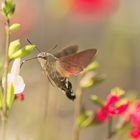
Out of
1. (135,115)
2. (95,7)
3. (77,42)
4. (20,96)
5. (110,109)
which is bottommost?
(77,42)

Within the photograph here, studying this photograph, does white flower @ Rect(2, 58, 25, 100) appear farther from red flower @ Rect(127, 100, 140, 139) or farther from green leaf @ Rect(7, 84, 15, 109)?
red flower @ Rect(127, 100, 140, 139)

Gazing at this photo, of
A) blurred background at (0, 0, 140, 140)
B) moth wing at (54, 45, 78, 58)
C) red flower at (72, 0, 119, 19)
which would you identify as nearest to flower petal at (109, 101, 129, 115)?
blurred background at (0, 0, 140, 140)

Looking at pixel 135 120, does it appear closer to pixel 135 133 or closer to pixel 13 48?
pixel 135 133

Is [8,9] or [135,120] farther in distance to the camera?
[135,120]

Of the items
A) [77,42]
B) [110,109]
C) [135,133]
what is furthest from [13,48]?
[77,42]

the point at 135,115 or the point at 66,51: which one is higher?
the point at 66,51

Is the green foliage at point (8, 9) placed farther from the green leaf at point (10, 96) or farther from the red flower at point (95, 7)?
the red flower at point (95, 7)

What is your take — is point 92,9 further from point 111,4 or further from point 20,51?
point 20,51
